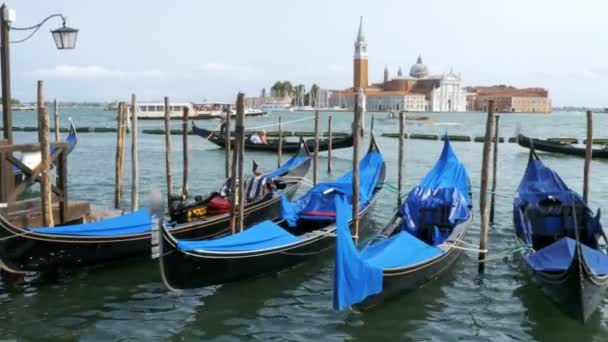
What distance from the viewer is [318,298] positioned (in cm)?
475

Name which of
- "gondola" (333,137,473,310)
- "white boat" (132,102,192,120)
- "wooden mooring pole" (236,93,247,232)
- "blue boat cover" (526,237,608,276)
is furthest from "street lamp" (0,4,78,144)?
"white boat" (132,102,192,120)

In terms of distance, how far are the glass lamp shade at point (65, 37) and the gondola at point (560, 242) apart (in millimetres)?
3756

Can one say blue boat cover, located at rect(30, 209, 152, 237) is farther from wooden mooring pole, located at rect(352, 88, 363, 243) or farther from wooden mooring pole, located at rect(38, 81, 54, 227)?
wooden mooring pole, located at rect(352, 88, 363, 243)

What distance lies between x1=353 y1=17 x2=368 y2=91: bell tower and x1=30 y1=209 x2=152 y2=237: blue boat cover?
211ft

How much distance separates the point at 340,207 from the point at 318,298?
114cm

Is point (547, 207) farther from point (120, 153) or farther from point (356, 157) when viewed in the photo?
point (120, 153)

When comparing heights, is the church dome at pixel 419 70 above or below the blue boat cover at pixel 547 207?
above

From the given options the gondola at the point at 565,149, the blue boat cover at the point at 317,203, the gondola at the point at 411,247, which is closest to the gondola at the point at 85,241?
the blue boat cover at the point at 317,203

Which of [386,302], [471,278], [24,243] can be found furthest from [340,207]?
[24,243]

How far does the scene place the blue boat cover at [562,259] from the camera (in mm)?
4324

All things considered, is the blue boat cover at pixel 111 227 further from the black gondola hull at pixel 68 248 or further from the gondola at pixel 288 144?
the gondola at pixel 288 144

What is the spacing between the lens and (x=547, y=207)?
19.7ft

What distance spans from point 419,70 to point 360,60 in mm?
22355

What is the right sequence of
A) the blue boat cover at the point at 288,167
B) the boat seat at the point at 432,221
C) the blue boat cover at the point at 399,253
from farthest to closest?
the blue boat cover at the point at 288,167 < the boat seat at the point at 432,221 < the blue boat cover at the point at 399,253
